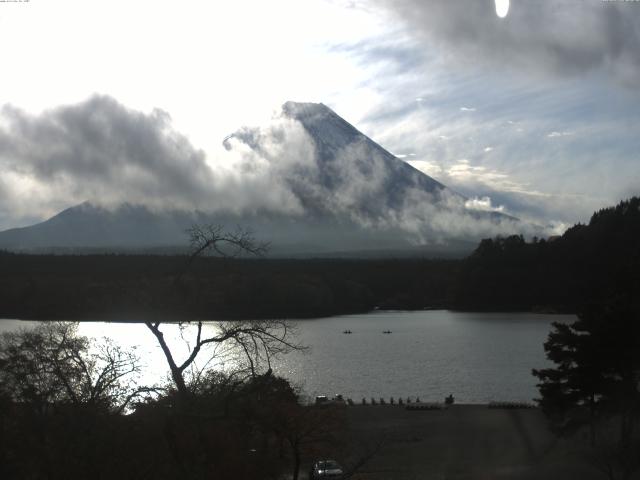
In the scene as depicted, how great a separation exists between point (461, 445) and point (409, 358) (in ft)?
88.3

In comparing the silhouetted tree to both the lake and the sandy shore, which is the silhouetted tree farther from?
the lake

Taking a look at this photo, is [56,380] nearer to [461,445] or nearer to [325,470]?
[325,470]

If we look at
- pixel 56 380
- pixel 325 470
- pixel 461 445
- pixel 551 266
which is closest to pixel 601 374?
pixel 461 445

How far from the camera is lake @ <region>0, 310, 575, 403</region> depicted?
34406 millimetres

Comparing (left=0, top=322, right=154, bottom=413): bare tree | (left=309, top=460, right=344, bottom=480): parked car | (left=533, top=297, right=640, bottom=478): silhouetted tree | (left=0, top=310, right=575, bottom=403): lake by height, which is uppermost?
(left=0, top=322, right=154, bottom=413): bare tree

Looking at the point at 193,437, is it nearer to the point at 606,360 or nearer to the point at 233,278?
the point at 606,360

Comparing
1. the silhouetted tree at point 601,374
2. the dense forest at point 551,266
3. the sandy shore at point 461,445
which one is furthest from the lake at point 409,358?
the dense forest at point 551,266

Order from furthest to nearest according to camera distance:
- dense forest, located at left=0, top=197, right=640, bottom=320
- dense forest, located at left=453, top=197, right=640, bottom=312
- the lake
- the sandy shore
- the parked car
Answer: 1. dense forest, located at left=453, top=197, right=640, bottom=312
2. dense forest, located at left=0, top=197, right=640, bottom=320
3. the lake
4. the sandy shore
5. the parked car

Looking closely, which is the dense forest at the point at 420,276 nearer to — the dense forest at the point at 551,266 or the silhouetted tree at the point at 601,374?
the dense forest at the point at 551,266

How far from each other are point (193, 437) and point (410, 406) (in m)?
22.3

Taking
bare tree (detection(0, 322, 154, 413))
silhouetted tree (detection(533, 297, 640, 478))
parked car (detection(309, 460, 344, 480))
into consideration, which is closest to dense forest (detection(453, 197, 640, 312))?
silhouetted tree (detection(533, 297, 640, 478))

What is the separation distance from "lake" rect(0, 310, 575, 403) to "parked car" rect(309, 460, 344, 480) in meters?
4.74

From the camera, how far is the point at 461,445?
837 inches

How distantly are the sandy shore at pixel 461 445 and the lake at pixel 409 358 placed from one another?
121 inches
